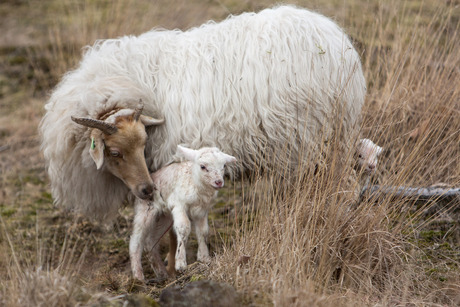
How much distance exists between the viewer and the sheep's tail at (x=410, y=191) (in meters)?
3.78

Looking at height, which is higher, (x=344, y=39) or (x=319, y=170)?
(x=344, y=39)

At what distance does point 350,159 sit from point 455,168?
1.13 metres

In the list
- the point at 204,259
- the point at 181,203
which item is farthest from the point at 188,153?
the point at 204,259

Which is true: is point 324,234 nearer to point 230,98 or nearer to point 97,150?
point 230,98

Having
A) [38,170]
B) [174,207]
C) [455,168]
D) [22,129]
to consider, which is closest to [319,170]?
[174,207]

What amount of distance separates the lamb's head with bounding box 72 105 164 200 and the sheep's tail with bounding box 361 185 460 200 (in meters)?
1.46

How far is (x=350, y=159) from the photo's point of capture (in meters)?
3.71

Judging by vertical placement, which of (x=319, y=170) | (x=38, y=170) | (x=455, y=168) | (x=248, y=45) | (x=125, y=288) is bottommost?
(x=38, y=170)

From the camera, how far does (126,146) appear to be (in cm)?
390

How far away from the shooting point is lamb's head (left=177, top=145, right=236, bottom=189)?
3.56m

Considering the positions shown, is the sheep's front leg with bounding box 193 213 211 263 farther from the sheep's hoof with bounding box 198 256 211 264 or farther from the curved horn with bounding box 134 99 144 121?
the curved horn with bounding box 134 99 144 121

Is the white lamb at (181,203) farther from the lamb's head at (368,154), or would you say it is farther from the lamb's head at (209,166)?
the lamb's head at (368,154)

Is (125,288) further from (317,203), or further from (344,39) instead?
(344,39)

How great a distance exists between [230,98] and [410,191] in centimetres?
136
